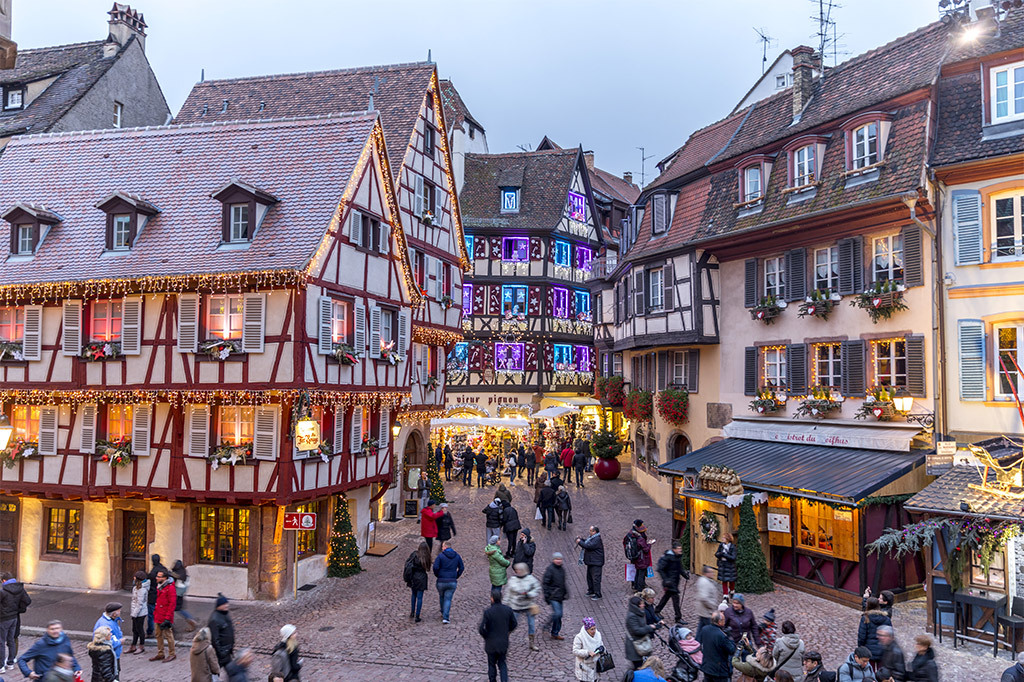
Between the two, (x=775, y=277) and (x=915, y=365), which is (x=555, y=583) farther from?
(x=775, y=277)

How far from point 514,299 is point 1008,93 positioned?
84.6 feet

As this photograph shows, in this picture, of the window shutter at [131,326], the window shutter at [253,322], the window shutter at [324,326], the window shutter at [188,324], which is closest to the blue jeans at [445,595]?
the window shutter at [324,326]

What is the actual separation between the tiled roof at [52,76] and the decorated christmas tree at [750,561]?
25.5 meters

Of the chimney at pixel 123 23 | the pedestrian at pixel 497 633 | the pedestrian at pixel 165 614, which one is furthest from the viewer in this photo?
the chimney at pixel 123 23

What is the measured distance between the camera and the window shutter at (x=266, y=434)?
Result: 57.4 ft

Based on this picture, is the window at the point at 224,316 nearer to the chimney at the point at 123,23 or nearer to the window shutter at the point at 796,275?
the window shutter at the point at 796,275

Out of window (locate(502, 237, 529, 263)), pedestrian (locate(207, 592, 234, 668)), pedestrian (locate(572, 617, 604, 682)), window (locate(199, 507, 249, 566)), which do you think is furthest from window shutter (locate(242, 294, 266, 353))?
window (locate(502, 237, 529, 263))

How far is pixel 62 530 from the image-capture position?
795 inches

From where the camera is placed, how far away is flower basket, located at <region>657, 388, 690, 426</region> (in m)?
25.1

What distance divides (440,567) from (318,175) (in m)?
10.0

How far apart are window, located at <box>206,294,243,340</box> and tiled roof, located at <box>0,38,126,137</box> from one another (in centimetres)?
A: 1404

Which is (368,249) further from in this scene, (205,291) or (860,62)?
(860,62)


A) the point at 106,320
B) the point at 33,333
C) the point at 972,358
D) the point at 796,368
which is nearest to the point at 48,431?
the point at 33,333

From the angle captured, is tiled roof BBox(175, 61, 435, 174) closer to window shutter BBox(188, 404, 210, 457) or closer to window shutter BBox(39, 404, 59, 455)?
window shutter BBox(188, 404, 210, 457)
